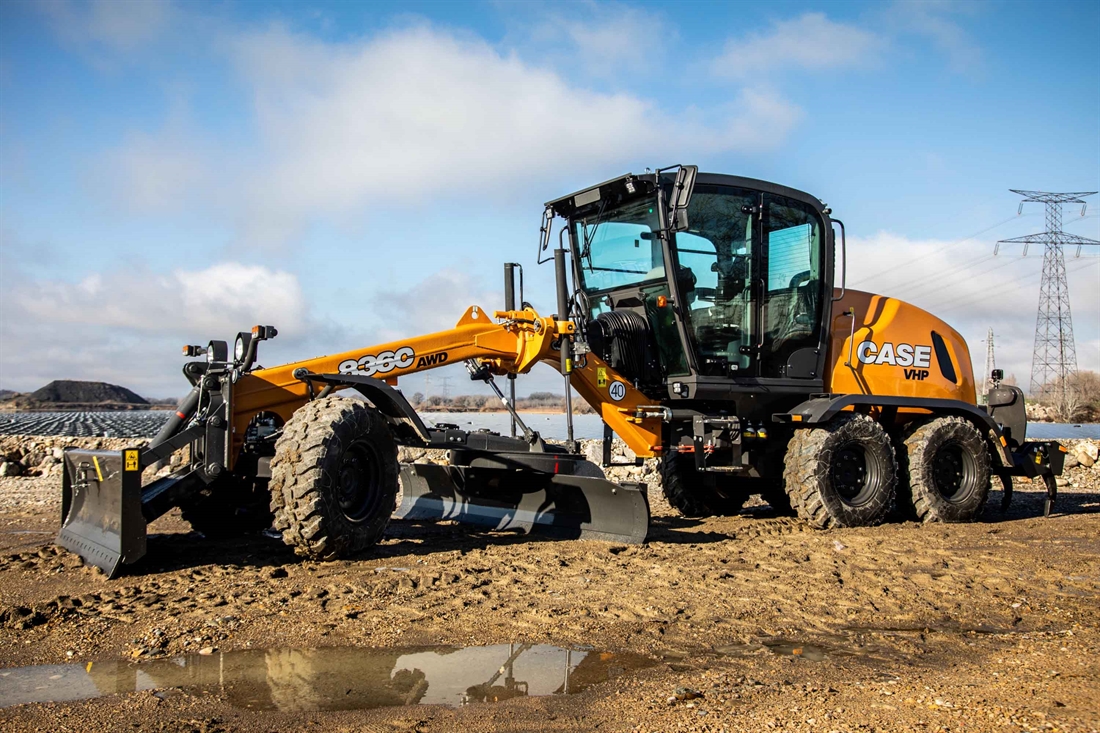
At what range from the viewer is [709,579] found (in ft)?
20.5

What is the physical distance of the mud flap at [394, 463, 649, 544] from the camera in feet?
24.6

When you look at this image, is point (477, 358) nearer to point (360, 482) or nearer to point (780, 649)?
point (360, 482)

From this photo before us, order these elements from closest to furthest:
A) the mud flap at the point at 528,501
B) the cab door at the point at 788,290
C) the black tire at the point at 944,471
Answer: the mud flap at the point at 528,501 → the cab door at the point at 788,290 → the black tire at the point at 944,471

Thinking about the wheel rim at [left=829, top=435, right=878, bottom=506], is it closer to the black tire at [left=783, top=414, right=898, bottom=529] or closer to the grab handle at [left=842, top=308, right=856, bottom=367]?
the black tire at [left=783, top=414, right=898, bottom=529]

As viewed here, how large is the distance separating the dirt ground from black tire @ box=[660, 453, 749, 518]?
2097 millimetres

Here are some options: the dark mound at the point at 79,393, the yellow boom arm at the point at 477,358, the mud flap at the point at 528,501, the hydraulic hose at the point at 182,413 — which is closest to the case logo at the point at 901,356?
the yellow boom arm at the point at 477,358

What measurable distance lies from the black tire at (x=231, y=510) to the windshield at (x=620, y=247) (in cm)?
403

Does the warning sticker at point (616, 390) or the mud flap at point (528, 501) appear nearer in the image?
the mud flap at point (528, 501)

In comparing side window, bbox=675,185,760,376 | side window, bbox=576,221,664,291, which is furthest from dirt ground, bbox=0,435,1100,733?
side window, bbox=576,221,664,291

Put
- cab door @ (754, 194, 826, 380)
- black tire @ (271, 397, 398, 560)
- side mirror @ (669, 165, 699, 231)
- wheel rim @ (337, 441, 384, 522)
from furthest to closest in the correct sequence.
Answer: cab door @ (754, 194, 826, 380) < side mirror @ (669, 165, 699, 231) < wheel rim @ (337, 441, 384, 522) < black tire @ (271, 397, 398, 560)

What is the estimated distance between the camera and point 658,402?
929 cm

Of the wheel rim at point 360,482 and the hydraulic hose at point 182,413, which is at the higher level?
the hydraulic hose at point 182,413

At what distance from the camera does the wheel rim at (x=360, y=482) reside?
6625 millimetres

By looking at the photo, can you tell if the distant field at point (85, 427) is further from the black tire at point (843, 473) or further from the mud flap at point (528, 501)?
the black tire at point (843, 473)
